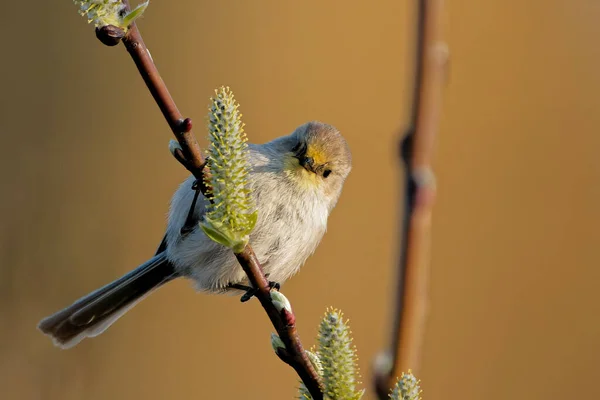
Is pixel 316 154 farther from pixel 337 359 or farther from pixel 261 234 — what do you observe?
pixel 337 359

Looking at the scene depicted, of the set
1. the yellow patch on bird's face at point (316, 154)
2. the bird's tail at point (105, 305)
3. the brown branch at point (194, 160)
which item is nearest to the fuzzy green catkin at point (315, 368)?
the brown branch at point (194, 160)

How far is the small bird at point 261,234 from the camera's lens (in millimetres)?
2117

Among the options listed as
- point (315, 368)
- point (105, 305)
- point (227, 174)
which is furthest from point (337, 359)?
point (105, 305)

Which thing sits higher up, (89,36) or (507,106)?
(89,36)

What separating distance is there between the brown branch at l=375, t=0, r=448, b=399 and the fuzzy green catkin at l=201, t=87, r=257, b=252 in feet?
0.98

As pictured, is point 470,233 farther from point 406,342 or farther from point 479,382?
point 406,342

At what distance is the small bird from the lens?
83.4 inches

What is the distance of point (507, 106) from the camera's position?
337cm

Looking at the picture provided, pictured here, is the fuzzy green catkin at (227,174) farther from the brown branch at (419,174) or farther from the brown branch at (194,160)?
the brown branch at (419,174)

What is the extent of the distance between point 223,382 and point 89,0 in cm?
A: 261

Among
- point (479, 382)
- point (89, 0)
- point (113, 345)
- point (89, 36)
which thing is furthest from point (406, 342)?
point (89, 36)

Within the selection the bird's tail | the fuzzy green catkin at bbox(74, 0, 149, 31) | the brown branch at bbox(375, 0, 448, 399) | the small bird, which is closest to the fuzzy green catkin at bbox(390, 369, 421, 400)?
the brown branch at bbox(375, 0, 448, 399)

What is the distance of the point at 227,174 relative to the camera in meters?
1.01

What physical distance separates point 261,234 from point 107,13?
4.18 feet
